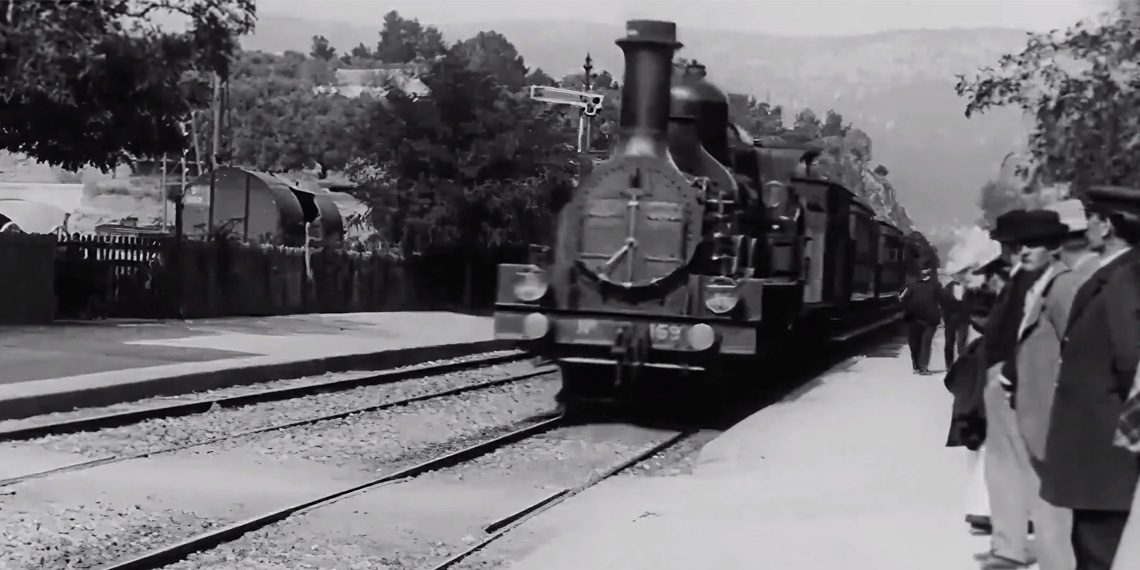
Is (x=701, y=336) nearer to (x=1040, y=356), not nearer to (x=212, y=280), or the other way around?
(x=1040, y=356)

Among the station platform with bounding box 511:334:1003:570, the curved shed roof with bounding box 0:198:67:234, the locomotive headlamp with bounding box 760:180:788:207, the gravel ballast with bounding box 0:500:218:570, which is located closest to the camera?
the station platform with bounding box 511:334:1003:570

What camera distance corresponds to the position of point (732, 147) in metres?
18.1

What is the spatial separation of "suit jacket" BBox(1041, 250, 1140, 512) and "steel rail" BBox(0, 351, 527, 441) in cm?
930

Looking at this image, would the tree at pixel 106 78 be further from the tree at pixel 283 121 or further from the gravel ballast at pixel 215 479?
the tree at pixel 283 121

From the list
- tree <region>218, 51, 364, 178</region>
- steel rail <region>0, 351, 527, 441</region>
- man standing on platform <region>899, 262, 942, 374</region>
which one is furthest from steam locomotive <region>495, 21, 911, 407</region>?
tree <region>218, 51, 364, 178</region>

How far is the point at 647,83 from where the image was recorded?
634 inches

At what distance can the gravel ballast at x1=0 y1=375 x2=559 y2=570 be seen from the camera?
8.54 metres

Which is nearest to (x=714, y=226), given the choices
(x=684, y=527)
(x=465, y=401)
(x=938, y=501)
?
(x=465, y=401)

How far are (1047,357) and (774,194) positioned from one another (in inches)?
470

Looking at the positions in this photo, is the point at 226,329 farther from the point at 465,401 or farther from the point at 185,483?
the point at 185,483

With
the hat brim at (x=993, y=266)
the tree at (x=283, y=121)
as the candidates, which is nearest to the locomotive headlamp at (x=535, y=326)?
the hat brim at (x=993, y=266)

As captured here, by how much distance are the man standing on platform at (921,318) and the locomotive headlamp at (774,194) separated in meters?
4.59

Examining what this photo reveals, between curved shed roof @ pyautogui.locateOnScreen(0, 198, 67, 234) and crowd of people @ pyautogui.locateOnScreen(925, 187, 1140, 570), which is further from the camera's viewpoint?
curved shed roof @ pyautogui.locateOnScreen(0, 198, 67, 234)

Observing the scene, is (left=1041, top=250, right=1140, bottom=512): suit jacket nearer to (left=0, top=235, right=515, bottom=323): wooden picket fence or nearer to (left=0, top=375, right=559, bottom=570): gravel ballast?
(left=0, top=375, right=559, bottom=570): gravel ballast
